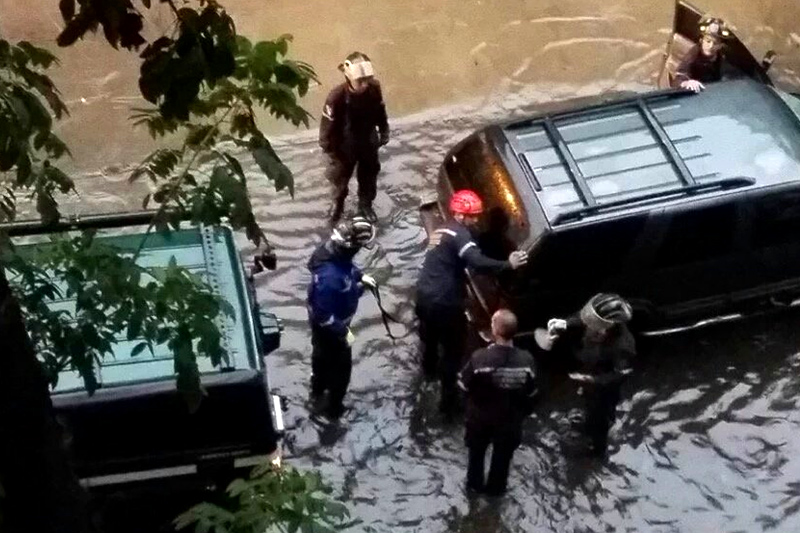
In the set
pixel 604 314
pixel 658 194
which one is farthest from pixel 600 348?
pixel 658 194

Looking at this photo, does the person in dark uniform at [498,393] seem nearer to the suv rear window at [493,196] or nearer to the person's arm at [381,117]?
the suv rear window at [493,196]

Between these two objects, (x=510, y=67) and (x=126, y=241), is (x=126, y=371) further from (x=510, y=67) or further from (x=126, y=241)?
(x=510, y=67)

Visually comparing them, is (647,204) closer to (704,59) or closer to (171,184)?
(704,59)

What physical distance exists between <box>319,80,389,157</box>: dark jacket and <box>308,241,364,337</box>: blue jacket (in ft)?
6.26

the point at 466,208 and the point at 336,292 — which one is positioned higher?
the point at 466,208

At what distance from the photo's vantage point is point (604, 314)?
643 cm

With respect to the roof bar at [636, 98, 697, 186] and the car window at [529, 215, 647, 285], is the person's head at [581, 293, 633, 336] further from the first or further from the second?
the roof bar at [636, 98, 697, 186]

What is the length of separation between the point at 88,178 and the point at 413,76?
338cm

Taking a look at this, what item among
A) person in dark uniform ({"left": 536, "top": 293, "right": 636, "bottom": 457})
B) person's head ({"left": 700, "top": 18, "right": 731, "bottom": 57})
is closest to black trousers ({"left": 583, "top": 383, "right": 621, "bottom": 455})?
person in dark uniform ({"left": 536, "top": 293, "right": 636, "bottom": 457})

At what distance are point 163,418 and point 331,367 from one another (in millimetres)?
1922

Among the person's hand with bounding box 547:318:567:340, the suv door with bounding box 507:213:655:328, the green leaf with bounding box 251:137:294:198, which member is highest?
the green leaf with bounding box 251:137:294:198

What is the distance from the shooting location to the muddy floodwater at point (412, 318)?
22.7 ft

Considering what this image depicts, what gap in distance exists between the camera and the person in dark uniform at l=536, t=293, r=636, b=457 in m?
6.43

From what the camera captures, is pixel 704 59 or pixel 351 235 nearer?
pixel 351 235
